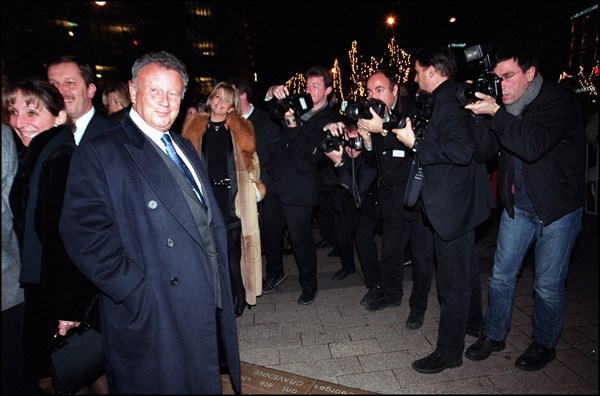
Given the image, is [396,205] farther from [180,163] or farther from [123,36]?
[123,36]

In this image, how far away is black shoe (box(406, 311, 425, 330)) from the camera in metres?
3.78

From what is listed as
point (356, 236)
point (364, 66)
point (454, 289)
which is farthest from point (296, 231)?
point (364, 66)

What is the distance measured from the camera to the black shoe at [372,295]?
4.34m

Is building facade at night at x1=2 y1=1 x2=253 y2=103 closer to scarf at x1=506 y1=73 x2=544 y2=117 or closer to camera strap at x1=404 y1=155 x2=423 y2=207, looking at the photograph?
camera strap at x1=404 y1=155 x2=423 y2=207

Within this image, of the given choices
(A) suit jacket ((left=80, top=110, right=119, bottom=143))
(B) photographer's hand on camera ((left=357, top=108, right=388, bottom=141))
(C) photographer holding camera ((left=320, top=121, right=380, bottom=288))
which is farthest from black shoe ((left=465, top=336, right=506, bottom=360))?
(A) suit jacket ((left=80, top=110, right=119, bottom=143))

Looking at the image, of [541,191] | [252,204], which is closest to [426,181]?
[541,191]

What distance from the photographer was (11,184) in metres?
2.19

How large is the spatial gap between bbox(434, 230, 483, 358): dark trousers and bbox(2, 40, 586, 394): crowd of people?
0.01 metres

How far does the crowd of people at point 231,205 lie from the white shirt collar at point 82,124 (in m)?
0.02

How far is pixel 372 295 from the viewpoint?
4.38 meters

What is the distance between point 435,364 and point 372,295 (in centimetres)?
136

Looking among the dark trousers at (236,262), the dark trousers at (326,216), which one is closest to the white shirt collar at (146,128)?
the dark trousers at (236,262)

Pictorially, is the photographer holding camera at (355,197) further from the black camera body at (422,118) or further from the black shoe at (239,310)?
the black shoe at (239,310)

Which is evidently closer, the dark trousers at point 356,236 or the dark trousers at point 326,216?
the dark trousers at point 356,236
